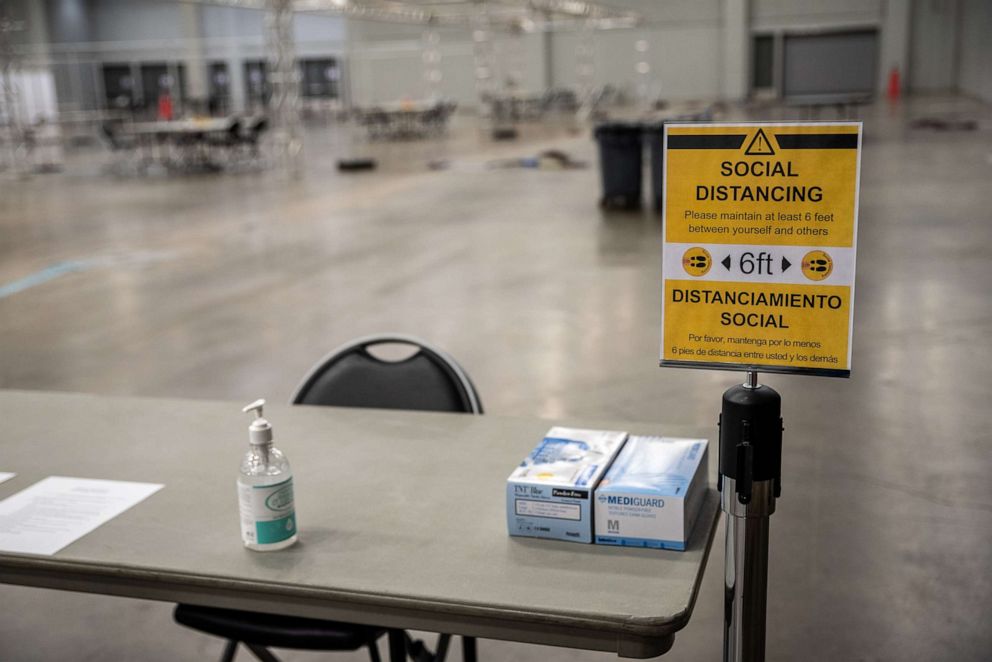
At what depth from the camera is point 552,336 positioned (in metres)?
6.23

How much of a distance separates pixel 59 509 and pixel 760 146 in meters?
1.33

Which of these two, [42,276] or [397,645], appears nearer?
[397,645]

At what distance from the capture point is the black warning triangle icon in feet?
3.75

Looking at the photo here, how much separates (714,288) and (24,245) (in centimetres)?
1052

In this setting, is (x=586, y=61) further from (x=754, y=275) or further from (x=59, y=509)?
(x=754, y=275)

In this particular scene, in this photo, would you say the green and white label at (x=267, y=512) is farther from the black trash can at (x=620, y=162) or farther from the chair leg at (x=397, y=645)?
the black trash can at (x=620, y=162)

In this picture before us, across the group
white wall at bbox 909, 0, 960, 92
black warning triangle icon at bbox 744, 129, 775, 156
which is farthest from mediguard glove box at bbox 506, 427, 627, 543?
white wall at bbox 909, 0, 960, 92

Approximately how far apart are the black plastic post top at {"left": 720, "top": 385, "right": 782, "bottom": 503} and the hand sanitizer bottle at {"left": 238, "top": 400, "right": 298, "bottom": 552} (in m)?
0.65

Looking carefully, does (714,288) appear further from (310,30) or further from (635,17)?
(310,30)

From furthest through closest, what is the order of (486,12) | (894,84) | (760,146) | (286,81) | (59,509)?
(894,84) < (486,12) < (286,81) < (59,509) < (760,146)

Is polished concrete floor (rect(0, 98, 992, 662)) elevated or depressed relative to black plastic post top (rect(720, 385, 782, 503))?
depressed

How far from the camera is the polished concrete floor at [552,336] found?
292 centimetres

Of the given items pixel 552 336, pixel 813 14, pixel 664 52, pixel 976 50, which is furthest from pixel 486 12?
pixel 552 336

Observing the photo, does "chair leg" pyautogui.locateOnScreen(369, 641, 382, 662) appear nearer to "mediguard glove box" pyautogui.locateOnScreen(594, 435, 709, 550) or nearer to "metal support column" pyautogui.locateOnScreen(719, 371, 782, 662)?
"mediguard glove box" pyautogui.locateOnScreen(594, 435, 709, 550)
